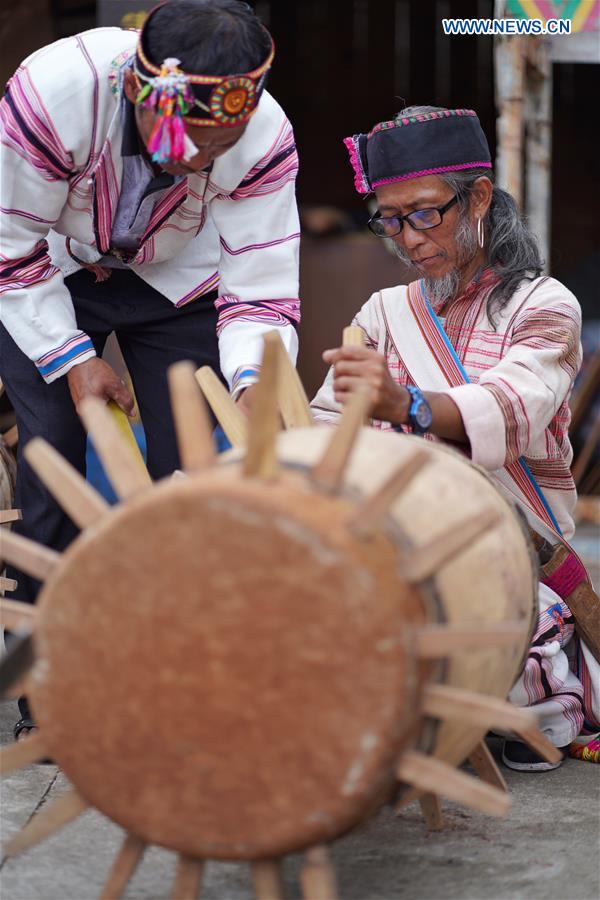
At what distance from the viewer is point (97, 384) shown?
2387 millimetres

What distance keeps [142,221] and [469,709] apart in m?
1.37

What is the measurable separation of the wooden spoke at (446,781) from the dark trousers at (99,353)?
1.31 meters

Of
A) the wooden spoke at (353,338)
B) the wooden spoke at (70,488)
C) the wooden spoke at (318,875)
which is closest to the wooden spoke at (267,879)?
the wooden spoke at (318,875)

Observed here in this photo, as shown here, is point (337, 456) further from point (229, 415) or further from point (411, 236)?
point (411, 236)

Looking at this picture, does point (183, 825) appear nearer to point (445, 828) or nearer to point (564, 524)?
point (445, 828)

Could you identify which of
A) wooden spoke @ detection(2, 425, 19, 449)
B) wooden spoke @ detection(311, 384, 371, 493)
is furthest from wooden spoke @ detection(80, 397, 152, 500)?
wooden spoke @ detection(2, 425, 19, 449)

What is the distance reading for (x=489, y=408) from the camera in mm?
2186

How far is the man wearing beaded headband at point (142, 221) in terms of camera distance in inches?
79.4

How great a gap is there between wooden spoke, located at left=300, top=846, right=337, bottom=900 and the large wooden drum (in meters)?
0.03

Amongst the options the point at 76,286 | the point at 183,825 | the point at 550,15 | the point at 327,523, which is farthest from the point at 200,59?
the point at 550,15

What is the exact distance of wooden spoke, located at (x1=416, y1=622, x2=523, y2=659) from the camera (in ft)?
4.61

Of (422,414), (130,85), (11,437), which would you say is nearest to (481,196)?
(422,414)

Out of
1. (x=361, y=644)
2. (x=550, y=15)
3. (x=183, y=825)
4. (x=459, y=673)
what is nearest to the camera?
(x=361, y=644)

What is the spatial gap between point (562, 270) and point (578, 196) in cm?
53
